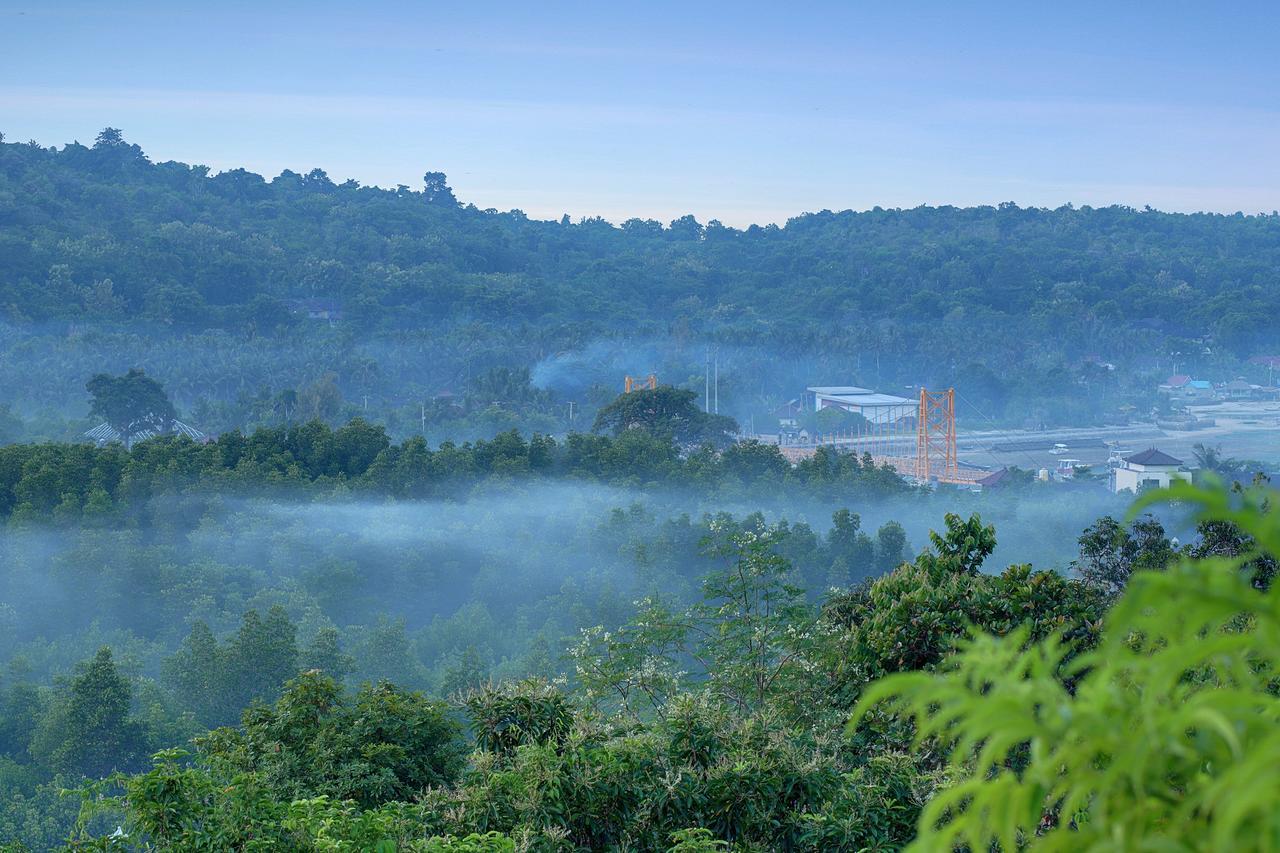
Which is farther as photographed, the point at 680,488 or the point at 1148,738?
the point at 680,488

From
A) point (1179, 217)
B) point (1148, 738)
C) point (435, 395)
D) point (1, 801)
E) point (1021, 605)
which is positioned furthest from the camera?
point (1179, 217)

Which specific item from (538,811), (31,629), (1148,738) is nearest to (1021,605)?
(538,811)

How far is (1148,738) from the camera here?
47.8 inches

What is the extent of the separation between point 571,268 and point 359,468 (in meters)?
55.6

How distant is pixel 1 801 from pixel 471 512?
39.1 feet

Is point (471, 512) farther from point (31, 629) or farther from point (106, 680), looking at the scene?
point (106, 680)

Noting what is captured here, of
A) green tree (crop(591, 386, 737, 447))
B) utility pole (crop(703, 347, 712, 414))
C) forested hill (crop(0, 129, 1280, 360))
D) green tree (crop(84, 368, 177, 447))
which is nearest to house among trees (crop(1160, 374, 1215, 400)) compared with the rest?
forested hill (crop(0, 129, 1280, 360))

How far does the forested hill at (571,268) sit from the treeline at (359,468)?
30793 millimetres

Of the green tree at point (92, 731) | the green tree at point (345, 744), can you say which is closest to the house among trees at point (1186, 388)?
the green tree at point (92, 731)

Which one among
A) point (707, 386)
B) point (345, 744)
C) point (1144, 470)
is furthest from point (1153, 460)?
point (345, 744)

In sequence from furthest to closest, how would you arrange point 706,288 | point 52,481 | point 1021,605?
point 706,288
point 52,481
point 1021,605

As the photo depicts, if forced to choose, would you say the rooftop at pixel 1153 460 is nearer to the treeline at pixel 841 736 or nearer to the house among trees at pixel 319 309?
the treeline at pixel 841 736

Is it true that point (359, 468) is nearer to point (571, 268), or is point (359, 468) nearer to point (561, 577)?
point (561, 577)

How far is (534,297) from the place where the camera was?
6656 cm
